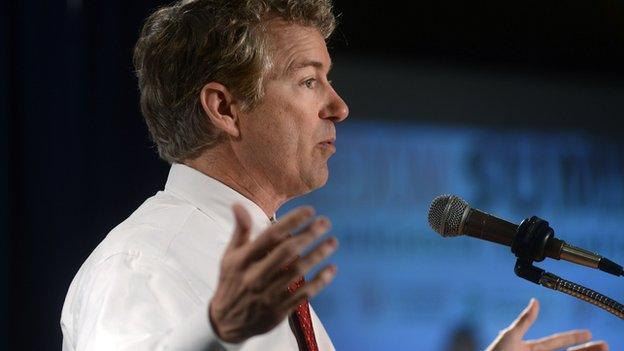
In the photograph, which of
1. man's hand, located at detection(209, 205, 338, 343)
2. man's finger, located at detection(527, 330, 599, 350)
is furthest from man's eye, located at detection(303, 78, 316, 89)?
man's hand, located at detection(209, 205, 338, 343)

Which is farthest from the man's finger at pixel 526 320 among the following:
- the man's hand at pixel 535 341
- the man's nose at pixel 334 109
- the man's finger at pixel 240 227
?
the man's finger at pixel 240 227

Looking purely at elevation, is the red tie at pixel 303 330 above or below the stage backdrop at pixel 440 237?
below

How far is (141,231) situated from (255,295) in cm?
49

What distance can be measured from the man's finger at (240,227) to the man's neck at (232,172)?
69 cm

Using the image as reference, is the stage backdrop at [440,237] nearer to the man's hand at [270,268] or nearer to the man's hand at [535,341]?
the man's hand at [535,341]

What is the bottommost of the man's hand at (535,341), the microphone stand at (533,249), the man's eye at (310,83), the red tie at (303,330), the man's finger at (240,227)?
the red tie at (303,330)

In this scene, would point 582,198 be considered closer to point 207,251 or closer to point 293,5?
point 293,5

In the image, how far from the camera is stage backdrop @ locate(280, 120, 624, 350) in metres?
2.79

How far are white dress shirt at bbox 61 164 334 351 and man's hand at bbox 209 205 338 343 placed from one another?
75 mm

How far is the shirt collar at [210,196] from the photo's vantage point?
161 centimetres

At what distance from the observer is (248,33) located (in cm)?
174

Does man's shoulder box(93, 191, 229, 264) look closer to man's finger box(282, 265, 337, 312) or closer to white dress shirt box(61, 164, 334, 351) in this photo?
white dress shirt box(61, 164, 334, 351)

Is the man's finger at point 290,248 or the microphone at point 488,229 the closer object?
the man's finger at point 290,248

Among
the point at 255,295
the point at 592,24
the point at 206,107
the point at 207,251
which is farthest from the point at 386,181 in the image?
the point at 255,295
